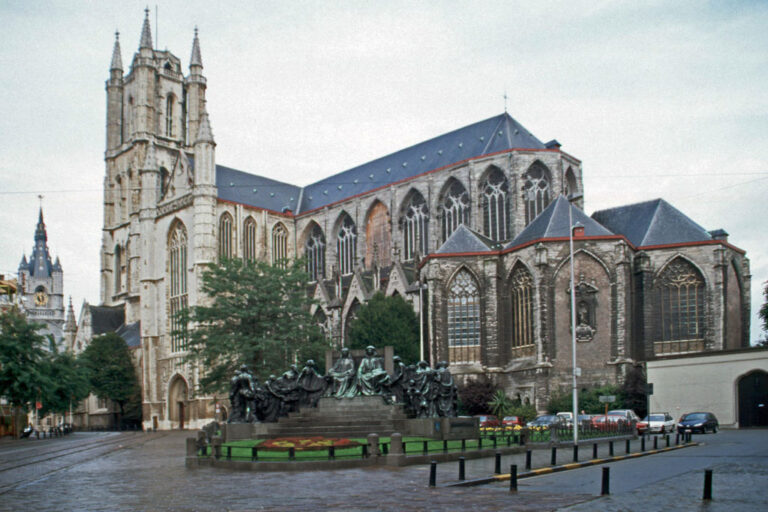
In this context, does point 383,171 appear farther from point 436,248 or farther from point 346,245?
point 436,248

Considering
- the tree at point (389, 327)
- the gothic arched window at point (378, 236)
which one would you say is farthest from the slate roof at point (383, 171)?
the tree at point (389, 327)

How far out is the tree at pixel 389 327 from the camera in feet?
168

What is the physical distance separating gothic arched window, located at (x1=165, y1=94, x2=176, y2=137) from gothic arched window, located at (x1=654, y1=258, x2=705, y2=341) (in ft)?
170

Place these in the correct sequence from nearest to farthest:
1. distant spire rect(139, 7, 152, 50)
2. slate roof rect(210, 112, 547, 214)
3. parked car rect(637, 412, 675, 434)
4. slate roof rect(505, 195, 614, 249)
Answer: parked car rect(637, 412, 675, 434) < slate roof rect(505, 195, 614, 249) < slate roof rect(210, 112, 547, 214) < distant spire rect(139, 7, 152, 50)

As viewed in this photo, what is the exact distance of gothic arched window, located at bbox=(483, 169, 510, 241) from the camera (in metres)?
57.4

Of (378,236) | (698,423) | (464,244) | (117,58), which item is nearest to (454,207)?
(378,236)

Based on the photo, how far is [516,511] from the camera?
37.8 feet

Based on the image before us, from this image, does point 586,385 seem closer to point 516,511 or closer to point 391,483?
point 391,483

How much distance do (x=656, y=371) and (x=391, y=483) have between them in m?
33.8

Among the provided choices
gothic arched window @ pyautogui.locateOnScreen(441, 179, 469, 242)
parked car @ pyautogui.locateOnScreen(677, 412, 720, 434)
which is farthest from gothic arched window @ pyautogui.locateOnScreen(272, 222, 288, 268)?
parked car @ pyautogui.locateOnScreen(677, 412, 720, 434)

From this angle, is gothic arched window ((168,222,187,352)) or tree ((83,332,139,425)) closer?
gothic arched window ((168,222,187,352))

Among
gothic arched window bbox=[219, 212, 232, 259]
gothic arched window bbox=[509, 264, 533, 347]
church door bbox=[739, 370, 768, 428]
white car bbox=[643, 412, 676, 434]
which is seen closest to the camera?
white car bbox=[643, 412, 676, 434]

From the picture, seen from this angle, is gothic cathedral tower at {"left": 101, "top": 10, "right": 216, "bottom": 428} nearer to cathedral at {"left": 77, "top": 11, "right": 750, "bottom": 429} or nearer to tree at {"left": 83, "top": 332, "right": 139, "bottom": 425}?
cathedral at {"left": 77, "top": 11, "right": 750, "bottom": 429}

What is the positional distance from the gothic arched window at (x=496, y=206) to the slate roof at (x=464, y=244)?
4.01 meters
